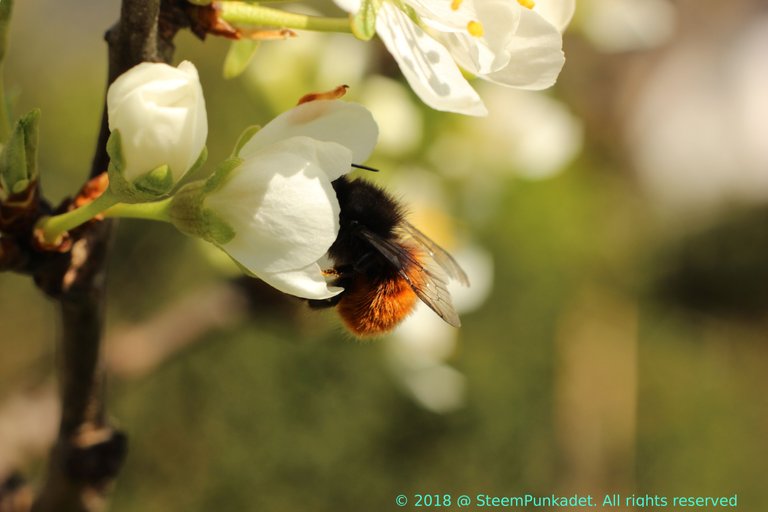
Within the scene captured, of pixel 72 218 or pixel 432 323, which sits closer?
pixel 72 218

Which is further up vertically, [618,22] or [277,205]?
[277,205]

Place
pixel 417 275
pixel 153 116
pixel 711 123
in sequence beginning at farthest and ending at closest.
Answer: pixel 711 123, pixel 417 275, pixel 153 116

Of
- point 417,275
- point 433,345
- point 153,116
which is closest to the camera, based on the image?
point 153,116

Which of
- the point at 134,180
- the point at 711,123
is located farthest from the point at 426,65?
the point at 711,123

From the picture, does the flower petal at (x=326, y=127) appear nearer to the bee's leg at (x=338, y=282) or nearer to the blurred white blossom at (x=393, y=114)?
the bee's leg at (x=338, y=282)

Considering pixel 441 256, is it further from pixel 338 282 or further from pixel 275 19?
pixel 275 19

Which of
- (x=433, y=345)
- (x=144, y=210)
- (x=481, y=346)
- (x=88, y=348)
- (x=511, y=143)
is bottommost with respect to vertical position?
(x=481, y=346)

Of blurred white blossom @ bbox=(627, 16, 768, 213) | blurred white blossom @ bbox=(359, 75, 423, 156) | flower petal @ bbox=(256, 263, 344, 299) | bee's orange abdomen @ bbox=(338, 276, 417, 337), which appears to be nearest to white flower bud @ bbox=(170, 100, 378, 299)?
flower petal @ bbox=(256, 263, 344, 299)

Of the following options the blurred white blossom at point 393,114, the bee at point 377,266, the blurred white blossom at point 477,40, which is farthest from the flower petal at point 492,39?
the blurred white blossom at point 393,114
